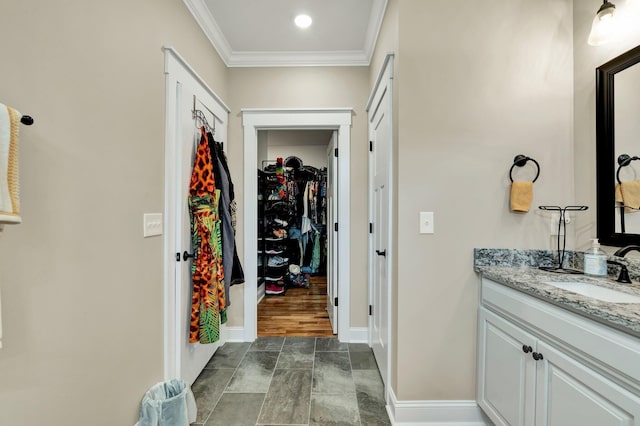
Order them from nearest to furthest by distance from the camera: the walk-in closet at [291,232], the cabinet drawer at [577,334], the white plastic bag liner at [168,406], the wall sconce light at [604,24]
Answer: the cabinet drawer at [577,334]
the wall sconce light at [604,24]
the white plastic bag liner at [168,406]
the walk-in closet at [291,232]

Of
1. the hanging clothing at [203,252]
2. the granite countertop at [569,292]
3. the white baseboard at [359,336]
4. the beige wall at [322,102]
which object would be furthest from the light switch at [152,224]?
the white baseboard at [359,336]

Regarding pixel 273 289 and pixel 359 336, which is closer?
pixel 359 336

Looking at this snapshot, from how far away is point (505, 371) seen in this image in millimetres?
1386

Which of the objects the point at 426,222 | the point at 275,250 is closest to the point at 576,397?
the point at 426,222

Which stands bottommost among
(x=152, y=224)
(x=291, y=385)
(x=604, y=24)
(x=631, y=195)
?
(x=291, y=385)

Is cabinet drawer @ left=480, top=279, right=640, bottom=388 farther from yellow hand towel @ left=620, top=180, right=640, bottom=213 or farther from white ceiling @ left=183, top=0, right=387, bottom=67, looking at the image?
white ceiling @ left=183, top=0, right=387, bottom=67

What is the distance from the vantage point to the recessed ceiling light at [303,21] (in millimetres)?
Answer: 2185

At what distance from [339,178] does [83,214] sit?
77.6 inches

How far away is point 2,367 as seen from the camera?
33.9 inches

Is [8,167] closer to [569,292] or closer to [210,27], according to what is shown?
[569,292]

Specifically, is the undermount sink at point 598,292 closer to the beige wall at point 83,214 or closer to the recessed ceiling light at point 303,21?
the beige wall at point 83,214

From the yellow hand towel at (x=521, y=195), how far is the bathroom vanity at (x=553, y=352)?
0.34m

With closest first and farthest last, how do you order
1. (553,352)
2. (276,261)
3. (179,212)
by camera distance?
1. (553,352)
2. (179,212)
3. (276,261)

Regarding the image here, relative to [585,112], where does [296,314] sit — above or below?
below
